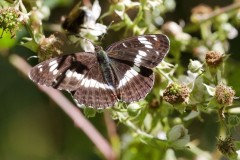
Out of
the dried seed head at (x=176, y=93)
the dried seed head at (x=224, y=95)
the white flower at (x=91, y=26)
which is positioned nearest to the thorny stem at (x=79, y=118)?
the white flower at (x=91, y=26)

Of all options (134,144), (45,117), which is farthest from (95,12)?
Result: (45,117)

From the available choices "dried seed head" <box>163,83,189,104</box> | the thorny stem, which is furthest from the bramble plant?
the thorny stem

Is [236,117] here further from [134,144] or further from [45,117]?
[45,117]

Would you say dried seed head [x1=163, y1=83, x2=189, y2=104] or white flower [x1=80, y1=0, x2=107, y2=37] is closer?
dried seed head [x1=163, y1=83, x2=189, y2=104]

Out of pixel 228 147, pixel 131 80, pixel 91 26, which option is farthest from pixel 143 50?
pixel 228 147

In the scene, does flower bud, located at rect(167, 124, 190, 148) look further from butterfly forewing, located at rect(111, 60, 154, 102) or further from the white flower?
the white flower
